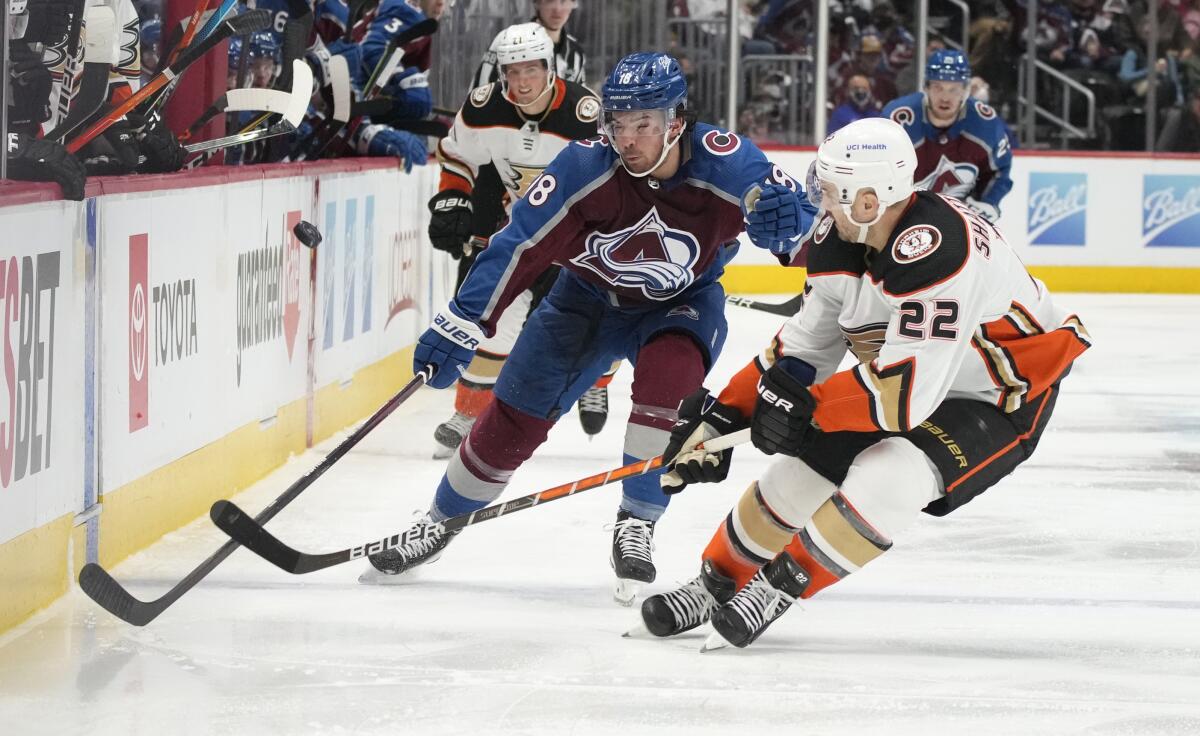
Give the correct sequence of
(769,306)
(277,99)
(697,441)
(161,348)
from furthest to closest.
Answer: (769,306), (277,99), (161,348), (697,441)

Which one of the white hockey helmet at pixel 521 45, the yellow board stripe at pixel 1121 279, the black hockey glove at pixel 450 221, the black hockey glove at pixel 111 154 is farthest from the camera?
the yellow board stripe at pixel 1121 279

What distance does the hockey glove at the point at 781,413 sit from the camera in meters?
2.87

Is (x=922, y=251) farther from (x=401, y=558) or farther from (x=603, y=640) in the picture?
(x=401, y=558)

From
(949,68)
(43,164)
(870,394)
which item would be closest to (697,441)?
(870,394)

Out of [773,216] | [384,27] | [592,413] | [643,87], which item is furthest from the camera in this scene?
[384,27]

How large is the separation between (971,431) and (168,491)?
6.15 ft

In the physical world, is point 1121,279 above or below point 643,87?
below

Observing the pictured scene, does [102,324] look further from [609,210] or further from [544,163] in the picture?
[544,163]

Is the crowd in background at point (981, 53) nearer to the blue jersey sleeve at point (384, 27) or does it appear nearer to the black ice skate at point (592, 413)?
the blue jersey sleeve at point (384, 27)

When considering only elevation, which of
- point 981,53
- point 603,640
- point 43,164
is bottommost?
point 603,640

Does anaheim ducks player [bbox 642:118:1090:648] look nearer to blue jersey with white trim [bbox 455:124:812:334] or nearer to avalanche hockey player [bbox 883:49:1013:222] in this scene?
blue jersey with white trim [bbox 455:124:812:334]

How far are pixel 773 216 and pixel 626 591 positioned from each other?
772 millimetres

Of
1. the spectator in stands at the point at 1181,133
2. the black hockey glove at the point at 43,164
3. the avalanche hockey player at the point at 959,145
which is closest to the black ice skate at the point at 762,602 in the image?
the black hockey glove at the point at 43,164

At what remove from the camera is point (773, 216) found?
3389mm
